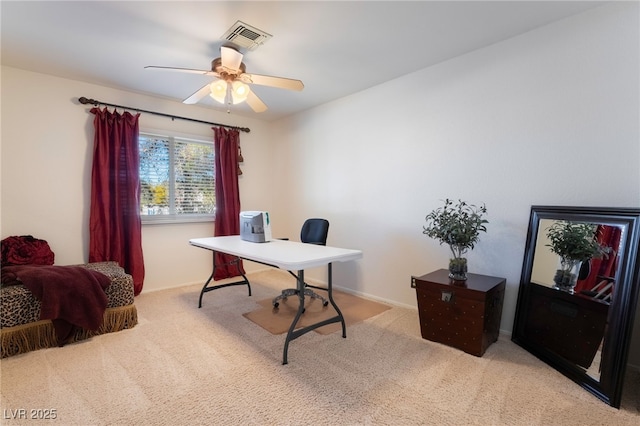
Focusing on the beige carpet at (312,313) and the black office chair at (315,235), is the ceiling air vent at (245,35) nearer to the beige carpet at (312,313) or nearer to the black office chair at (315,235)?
the black office chair at (315,235)

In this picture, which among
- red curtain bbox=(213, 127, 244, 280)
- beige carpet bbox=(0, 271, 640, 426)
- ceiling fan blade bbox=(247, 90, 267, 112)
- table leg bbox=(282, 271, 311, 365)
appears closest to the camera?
beige carpet bbox=(0, 271, 640, 426)

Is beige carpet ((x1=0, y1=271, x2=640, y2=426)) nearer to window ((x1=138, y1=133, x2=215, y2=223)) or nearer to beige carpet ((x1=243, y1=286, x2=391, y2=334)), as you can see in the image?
beige carpet ((x1=243, y1=286, x2=391, y2=334))

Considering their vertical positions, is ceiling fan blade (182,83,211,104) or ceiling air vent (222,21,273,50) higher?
ceiling air vent (222,21,273,50)

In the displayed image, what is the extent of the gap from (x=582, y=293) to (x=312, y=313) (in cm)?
208

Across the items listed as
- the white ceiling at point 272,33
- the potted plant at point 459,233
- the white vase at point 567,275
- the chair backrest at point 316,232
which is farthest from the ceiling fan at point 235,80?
the white vase at point 567,275

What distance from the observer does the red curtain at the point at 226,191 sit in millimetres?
4016

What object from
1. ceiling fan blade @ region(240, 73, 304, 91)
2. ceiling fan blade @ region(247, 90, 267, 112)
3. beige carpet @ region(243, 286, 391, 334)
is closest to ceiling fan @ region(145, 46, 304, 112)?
ceiling fan blade @ region(240, 73, 304, 91)

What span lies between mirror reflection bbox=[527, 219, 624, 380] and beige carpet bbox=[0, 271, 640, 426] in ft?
Answer: 0.66

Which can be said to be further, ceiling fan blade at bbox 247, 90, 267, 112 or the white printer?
the white printer

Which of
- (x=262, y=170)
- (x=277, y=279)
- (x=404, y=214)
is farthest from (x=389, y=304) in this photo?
(x=262, y=170)

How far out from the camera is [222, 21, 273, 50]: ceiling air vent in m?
2.10

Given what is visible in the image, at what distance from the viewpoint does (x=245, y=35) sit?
2191 millimetres

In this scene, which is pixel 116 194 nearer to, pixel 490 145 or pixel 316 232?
pixel 316 232

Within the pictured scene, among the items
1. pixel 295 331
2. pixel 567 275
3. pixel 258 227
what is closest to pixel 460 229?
pixel 567 275
